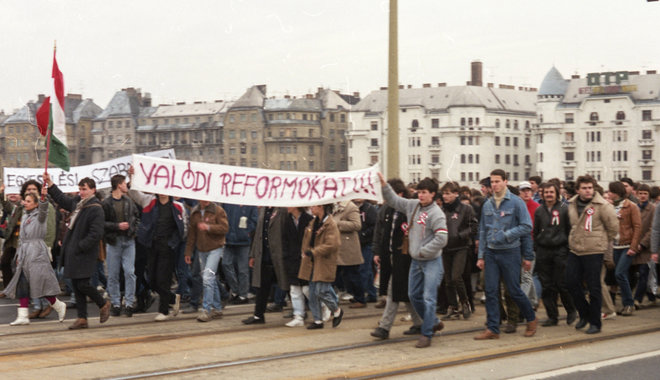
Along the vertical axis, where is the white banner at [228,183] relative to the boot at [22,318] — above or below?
above

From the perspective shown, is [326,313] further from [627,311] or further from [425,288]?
[627,311]

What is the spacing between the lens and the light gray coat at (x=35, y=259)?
12.7 meters

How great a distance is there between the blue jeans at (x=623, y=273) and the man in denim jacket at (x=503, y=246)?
299cm

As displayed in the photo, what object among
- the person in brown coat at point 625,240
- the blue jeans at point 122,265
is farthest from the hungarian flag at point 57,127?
the person in brown coat at point 625,240

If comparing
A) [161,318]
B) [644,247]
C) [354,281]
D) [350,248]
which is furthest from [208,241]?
[644,247]

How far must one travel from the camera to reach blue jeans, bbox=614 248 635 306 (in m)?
14.2

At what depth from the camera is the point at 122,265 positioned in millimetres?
13883

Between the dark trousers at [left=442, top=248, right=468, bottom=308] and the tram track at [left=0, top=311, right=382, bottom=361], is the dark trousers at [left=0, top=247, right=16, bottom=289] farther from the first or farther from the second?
the dark trousers at [left=442, top=248, right=468, bottom=308]

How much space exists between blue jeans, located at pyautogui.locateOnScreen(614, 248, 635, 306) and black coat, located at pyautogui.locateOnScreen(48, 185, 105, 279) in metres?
7.39

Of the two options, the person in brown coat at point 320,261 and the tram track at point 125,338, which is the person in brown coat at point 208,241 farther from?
the person in brown coat at point 320,261

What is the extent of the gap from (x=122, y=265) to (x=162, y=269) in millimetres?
822

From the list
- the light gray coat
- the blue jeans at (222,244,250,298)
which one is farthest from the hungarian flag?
the blue jeans at (222,244,250,298)

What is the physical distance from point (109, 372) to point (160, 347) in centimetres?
148

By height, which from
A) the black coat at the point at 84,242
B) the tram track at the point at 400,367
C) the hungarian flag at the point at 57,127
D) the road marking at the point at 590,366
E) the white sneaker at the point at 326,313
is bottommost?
the road marking at the point at 590,366
